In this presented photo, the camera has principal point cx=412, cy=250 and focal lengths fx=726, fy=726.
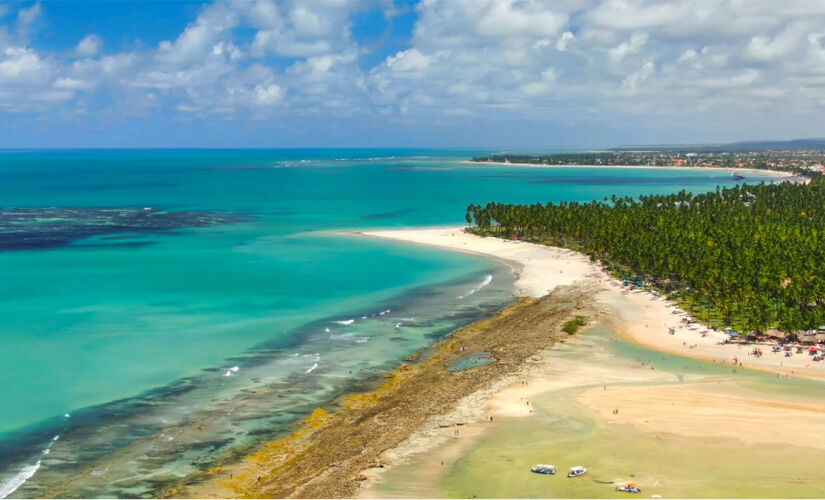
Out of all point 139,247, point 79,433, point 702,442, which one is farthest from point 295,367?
point 139,247

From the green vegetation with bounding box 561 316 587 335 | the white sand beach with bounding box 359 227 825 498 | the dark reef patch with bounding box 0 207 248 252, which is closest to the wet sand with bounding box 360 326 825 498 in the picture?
the white sand beach with bounding box 359 227 825 498

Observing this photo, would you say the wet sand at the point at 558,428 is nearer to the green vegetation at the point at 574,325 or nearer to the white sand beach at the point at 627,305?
the white sand beach at the point at 627,305

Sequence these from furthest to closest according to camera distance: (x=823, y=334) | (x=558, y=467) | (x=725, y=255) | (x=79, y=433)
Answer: (x=725, y=255)
(x=823, y=334)
(x=79, y=433)
(x=558, y=467)

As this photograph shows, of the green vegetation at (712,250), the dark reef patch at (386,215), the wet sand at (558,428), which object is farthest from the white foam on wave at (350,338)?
the dark reef patch at (386,215)

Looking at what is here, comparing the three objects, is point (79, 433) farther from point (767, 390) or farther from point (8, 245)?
point (8, 245)

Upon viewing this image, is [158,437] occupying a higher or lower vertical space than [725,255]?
lower

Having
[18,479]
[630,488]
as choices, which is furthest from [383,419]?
[18,479]
